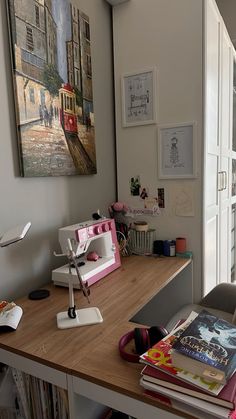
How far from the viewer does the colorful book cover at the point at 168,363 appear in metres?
0.68

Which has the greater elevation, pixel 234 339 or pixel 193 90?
pixel 193 90

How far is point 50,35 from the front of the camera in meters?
1.45

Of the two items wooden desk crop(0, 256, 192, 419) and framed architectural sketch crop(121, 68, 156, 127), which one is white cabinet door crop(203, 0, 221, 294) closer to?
framed architectural sketch crop(121, 68, 156, 127)

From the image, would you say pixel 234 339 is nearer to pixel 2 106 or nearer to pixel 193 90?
→ pixel 2 106

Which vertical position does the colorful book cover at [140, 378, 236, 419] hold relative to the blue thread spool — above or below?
below

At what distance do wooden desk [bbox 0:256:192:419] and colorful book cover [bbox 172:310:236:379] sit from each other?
0.14 m

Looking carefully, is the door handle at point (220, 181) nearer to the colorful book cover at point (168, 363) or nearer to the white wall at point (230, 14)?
the colorful book cover at point (168, 363)

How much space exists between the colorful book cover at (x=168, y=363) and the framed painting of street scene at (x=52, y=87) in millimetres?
919

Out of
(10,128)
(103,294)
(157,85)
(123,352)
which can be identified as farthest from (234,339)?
(157,85)

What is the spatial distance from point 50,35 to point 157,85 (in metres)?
0.69

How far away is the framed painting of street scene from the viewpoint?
51.2 inches

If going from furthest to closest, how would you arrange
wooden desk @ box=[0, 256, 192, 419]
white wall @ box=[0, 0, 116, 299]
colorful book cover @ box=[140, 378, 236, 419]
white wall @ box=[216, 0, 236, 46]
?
white wall @ box=[216, 0, 236, 46], white wall @ box=[0, 0, 116, 299], wooden desk @ box=[0, 256, 192, 419], colorful book cover @ box=[140, 378, 236, 419]

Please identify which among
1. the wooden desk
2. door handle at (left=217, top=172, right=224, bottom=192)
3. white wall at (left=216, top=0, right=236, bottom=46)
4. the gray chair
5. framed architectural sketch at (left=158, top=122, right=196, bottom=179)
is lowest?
→ the gray chair

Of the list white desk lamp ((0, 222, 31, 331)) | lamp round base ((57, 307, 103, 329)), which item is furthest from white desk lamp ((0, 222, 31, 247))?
lamp round base ((57, 307, 103, 329))
